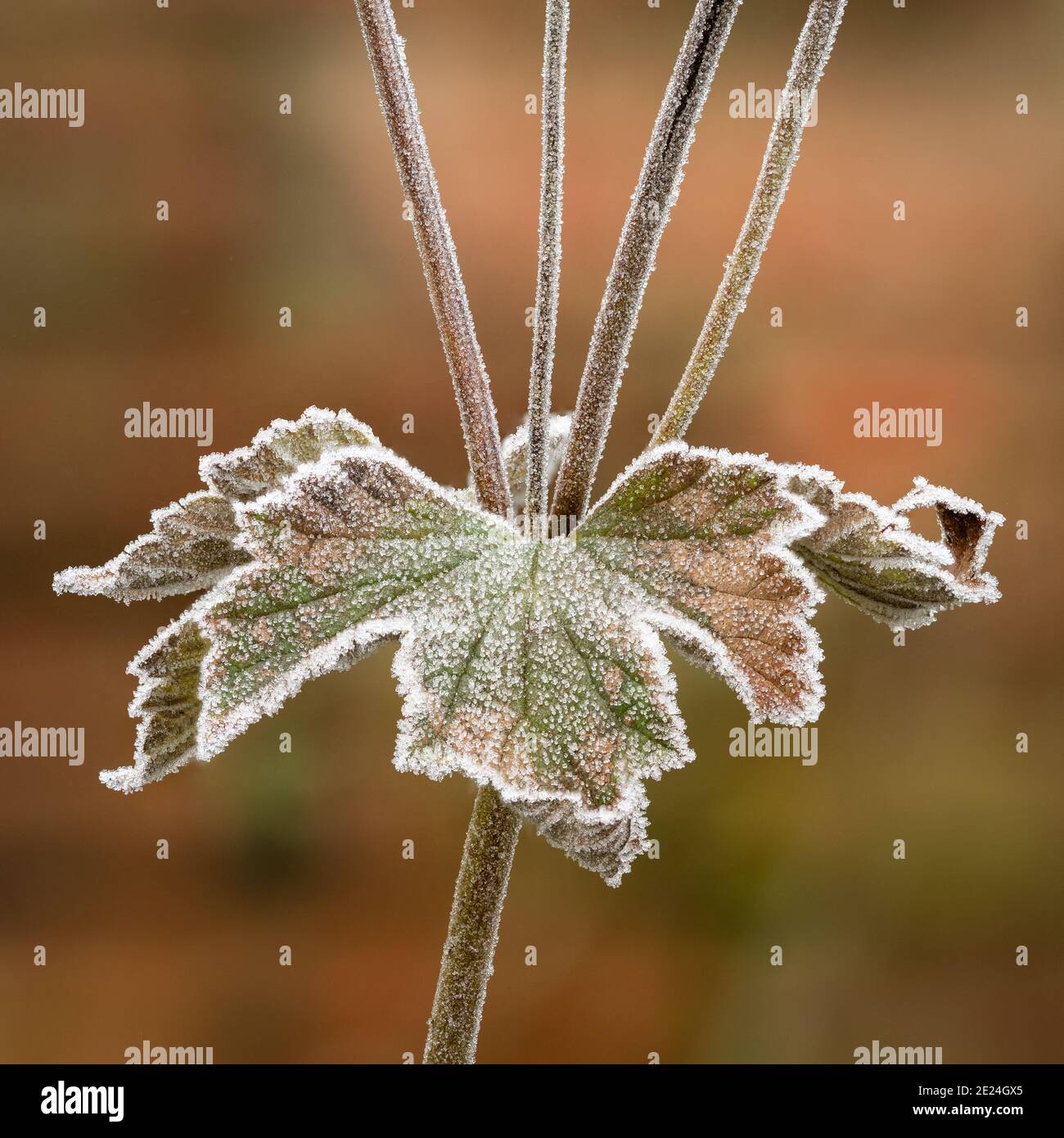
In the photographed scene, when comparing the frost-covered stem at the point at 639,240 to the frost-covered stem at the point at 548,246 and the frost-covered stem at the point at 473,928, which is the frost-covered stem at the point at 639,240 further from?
the frost-covered stem at the point at 473,928

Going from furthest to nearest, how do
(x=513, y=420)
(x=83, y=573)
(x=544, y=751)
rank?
(x=513, y=420) → (x=83, y=573) → (x=544, y=751)

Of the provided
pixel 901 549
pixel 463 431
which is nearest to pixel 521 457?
pixel 463 431

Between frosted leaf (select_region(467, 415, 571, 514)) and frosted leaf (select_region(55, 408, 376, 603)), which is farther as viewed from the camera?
frosted leaf (select_region(467, 415, 571, 514))

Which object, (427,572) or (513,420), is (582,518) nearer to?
(427,572)

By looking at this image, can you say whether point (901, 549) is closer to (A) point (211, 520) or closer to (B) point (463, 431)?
(B) point (463, 431)

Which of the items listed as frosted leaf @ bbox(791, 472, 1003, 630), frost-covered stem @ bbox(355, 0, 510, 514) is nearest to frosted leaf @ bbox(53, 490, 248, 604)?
frost-covered stem @ bbox(355, 0, 510, 514)

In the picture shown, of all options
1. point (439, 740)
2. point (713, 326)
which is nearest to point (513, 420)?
point (713, 326)

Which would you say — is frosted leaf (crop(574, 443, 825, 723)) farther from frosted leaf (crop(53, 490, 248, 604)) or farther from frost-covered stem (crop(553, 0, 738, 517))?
frosted leaf (crop(53, 490, 248, 604))
